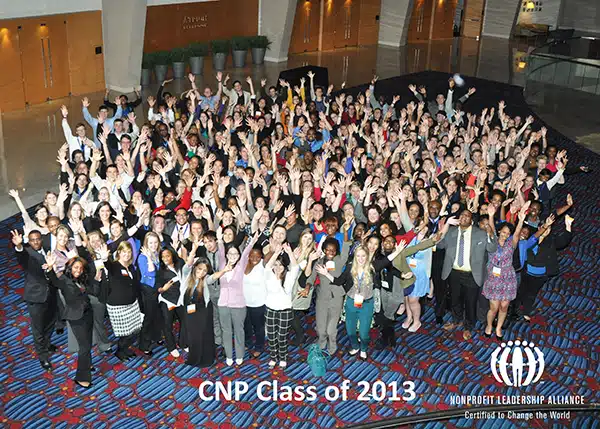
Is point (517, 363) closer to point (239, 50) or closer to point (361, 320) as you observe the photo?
point (361, 320)

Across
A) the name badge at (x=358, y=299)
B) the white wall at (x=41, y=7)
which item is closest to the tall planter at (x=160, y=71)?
the white wall at (x=41, y=7)

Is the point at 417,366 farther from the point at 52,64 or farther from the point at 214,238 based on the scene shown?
the point at 52,64

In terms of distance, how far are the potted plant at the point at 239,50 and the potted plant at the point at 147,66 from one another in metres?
3.70

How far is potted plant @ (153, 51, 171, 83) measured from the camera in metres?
19.5

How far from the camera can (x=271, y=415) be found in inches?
235

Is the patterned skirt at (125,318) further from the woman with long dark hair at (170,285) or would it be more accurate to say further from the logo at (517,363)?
the logo at (517,363)

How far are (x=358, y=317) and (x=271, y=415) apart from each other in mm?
1310

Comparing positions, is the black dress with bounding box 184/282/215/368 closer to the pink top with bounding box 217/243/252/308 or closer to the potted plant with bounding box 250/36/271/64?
the pink top with bounding box 217/243/252/308

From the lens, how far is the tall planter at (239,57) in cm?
2217

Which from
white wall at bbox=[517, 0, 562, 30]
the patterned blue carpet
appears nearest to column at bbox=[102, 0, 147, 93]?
the patterned blue carpet

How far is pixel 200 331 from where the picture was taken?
6.27 m

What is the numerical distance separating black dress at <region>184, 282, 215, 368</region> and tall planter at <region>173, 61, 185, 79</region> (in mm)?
15132

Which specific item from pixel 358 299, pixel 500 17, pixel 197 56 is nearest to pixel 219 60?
pixel 197 56

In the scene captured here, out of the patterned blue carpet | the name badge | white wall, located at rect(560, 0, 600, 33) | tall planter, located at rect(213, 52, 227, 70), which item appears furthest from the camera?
white wall, located at rect(560, 0, 600, 33)
